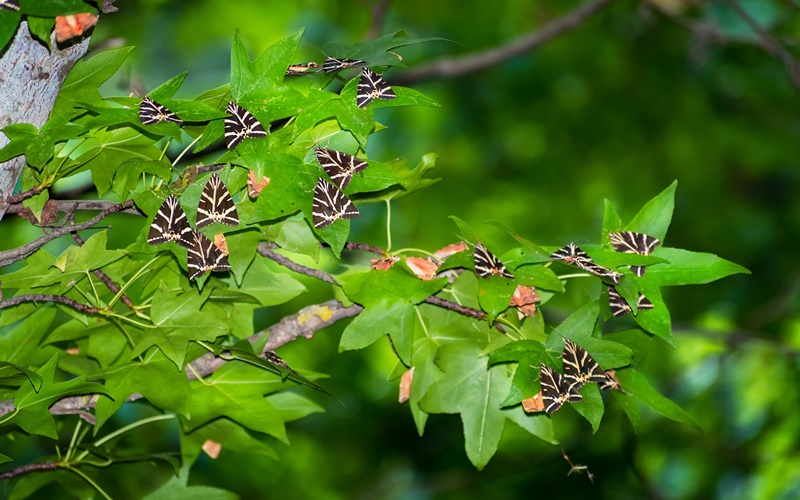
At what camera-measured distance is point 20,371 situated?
100cm

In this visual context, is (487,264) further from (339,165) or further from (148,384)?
(148,384)

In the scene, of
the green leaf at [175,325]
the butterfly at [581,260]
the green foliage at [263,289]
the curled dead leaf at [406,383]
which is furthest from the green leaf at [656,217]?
the green leaf at [175,325]

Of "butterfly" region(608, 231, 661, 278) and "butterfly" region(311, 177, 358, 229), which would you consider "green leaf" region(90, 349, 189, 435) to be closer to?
"butterfly" region(311, 177, 358, 229)

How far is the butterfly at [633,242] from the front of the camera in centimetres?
108

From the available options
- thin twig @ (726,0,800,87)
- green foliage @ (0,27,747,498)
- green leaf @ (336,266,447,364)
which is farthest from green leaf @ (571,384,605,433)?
thin twig @ (726,0,800,87)

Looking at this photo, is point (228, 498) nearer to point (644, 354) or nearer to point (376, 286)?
point (376, 286)

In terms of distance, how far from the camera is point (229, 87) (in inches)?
39.9

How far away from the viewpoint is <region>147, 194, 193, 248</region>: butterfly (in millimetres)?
956

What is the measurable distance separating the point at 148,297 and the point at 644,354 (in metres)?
0.68

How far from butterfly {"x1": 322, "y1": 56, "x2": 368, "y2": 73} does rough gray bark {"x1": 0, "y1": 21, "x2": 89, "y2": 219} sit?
31cm

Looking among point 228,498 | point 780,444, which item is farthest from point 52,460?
point 780,444

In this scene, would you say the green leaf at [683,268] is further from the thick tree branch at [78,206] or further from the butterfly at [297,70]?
the thick tree branch at [78,206]

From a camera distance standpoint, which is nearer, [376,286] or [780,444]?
[376,286]

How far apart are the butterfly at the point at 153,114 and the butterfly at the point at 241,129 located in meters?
0.06
